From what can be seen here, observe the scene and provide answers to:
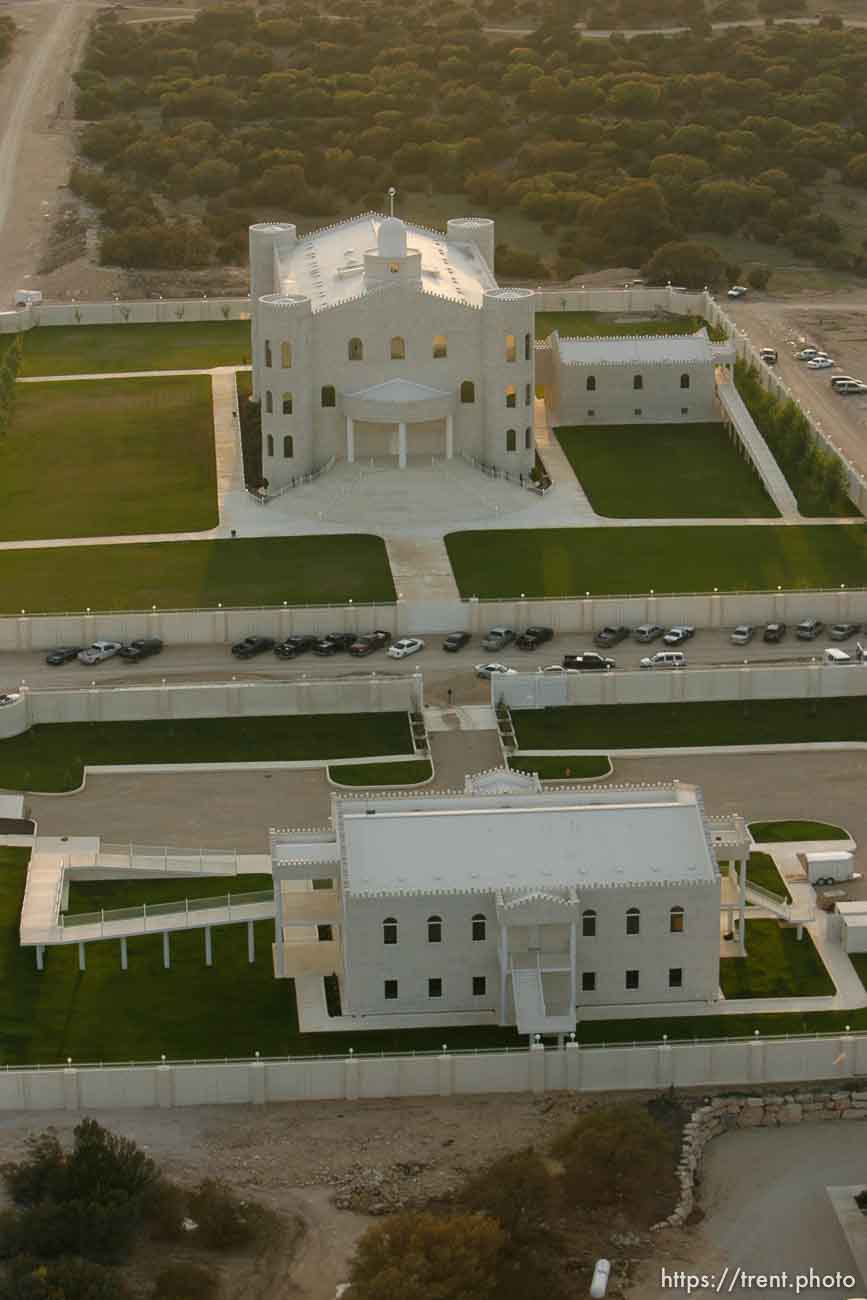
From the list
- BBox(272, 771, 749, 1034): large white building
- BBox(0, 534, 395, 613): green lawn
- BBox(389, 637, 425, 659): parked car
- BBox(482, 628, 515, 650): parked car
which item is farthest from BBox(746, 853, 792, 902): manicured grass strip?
BBox(0, 534, 395, 613): green lawn

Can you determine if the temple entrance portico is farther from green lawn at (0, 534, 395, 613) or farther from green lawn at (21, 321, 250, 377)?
green lawn at (21, 321, 250, 377)

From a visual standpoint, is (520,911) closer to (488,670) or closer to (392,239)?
(488,670)

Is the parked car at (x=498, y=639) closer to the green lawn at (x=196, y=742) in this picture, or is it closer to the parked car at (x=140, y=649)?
the green lawn at (x=196, y=742)

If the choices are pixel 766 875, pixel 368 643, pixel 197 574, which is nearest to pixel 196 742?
pixel 368 643

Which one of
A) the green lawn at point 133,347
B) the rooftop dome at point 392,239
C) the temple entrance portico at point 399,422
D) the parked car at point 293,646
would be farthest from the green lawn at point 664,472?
the green lawn at point 133,347

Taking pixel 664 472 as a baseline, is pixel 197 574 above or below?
above

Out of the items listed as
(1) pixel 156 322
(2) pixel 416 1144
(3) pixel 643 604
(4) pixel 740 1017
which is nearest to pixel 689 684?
(3) pixel 643 604

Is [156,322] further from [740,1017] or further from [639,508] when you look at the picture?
[740,1017]
